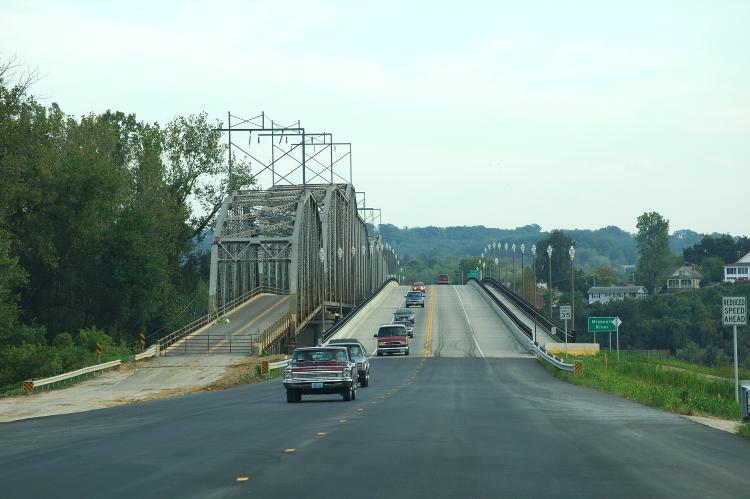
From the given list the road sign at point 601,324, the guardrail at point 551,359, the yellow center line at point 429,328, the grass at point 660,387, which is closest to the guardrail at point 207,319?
the yellow center line at point 429,328

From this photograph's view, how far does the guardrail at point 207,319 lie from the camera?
66.7m

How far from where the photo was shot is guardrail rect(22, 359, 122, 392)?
145 feet

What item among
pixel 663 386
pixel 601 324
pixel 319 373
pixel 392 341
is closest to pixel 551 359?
pixel 601 324

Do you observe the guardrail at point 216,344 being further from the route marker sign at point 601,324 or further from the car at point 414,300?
the car at point 414,300

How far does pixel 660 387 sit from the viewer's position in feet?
140

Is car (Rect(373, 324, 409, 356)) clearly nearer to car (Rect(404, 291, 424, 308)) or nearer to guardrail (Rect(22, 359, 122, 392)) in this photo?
guardrail (Rect(22, 359, 122, 392))

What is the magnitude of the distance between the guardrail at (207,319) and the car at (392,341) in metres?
12.4

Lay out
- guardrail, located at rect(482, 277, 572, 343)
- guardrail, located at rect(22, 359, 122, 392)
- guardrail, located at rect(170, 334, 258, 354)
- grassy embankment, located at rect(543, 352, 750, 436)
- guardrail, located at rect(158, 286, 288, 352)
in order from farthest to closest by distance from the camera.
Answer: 1. guardrail, located at rect(482, 277, 572, 343)
2. guardrail, located at rect(158, 286, 288, 352)
3. guardrail, located at rect(170, 334, 258, 354)
4. guardrail, located at rect(22, 359, 122, 392)
5. grassy embankment, located at rect(543, 352, 750, 436)

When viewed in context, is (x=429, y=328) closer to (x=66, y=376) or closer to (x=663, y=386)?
(x=66, y=376)

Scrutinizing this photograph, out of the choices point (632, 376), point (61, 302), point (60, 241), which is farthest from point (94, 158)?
point (632, 376)

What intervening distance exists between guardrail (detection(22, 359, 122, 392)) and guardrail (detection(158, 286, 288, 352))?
30.1 ft

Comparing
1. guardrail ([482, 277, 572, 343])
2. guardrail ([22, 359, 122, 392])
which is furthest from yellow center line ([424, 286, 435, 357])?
guardrail ([22, 359, 122, 392])

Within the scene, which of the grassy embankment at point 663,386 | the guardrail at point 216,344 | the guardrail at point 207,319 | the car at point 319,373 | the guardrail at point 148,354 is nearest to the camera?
the grassy embankment at point 663,386

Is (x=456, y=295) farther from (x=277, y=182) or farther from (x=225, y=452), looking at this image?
(x=225, y=452)
